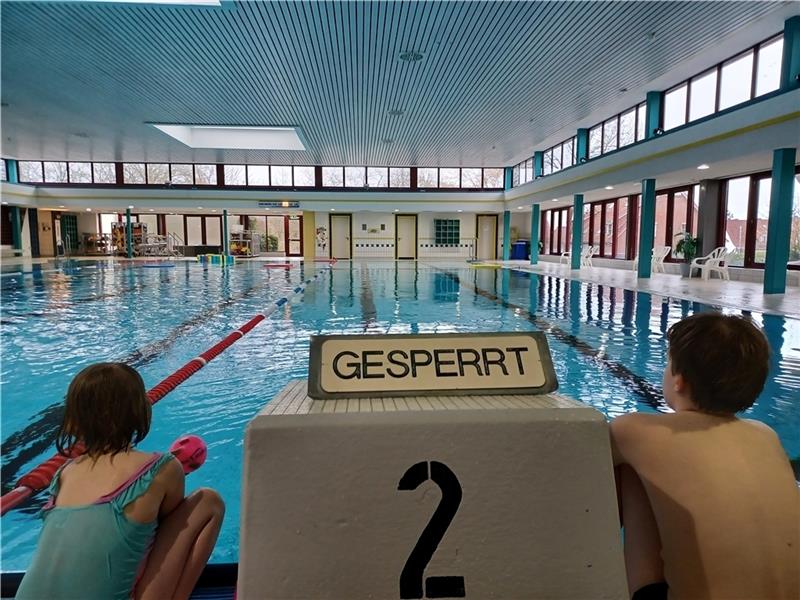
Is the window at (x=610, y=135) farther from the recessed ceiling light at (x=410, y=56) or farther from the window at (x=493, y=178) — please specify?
the window at (x=493, y=178)

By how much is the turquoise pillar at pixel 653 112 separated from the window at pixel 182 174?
879 inches

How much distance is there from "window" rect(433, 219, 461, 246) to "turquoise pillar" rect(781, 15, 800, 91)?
20.4m

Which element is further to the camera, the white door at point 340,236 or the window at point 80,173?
the white door at point 340,236

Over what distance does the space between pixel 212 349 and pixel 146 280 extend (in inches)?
380

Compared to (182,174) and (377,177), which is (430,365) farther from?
(182,174)

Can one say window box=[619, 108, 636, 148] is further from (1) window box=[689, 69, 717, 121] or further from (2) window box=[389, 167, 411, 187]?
(2) window box=[389, 167, 411, 187]

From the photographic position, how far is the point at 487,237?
30250 mm

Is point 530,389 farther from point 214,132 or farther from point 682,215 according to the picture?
point 214,132

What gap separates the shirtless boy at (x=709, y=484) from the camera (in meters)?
1.05

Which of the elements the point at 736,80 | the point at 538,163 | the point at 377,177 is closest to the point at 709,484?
the point at 736,80

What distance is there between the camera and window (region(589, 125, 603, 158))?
61.0 feet

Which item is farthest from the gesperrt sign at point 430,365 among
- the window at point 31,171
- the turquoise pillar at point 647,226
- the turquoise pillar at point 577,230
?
the window at point 31,171

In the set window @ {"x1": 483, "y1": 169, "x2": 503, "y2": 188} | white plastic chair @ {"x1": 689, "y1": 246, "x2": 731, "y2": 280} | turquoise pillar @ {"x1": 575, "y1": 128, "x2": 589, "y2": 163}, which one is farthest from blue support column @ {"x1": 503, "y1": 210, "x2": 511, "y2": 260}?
white plastic chair @ {"x1": 689, "y1": 246, "x2": 731, "y2": 280}

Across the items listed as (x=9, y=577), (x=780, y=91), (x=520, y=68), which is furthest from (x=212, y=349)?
(x=780, y=91)
